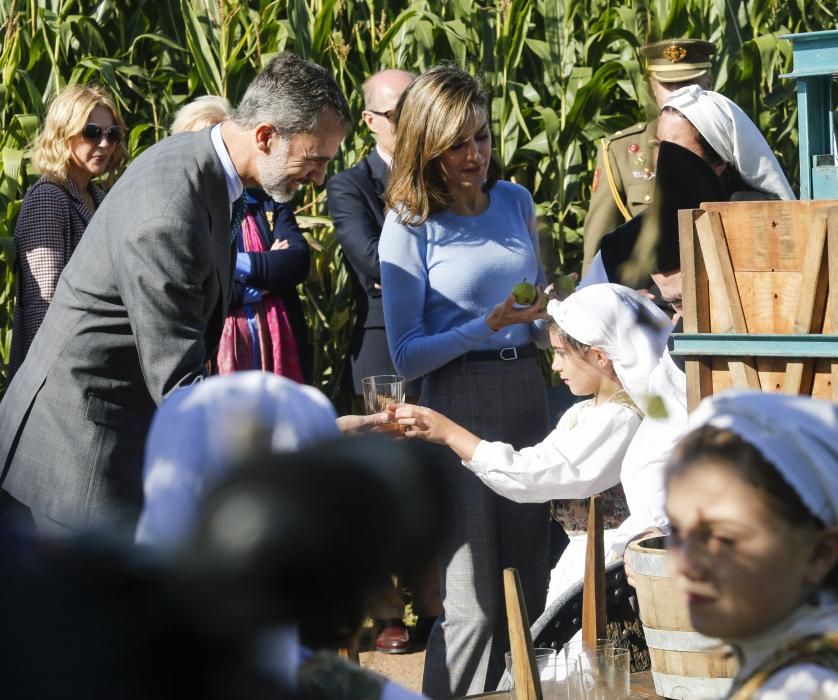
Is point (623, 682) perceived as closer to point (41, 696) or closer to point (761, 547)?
point (761, 547)

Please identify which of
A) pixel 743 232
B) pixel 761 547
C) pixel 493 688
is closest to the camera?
pixel 761 547

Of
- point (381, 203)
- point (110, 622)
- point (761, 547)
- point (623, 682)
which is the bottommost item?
point (623, 682)

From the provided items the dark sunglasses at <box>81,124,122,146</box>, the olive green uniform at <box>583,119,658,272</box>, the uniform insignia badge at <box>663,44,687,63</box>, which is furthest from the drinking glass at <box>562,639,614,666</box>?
the dark sunglasses at <box>81,124,122,146</box>

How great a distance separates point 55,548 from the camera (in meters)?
0.88

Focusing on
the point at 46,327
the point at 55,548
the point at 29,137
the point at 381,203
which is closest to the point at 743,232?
the point at 46,327

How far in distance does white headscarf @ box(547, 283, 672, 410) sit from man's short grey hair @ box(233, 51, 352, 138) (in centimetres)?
71

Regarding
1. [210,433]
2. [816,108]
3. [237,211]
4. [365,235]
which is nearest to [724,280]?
[816,108]

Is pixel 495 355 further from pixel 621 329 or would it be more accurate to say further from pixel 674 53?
pixel 674 53

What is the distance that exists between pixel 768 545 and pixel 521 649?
2.62 feet

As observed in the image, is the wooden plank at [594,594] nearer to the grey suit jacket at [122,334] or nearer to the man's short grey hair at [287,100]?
the grey suit jacket at [122,334]

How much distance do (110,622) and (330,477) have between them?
170 mm

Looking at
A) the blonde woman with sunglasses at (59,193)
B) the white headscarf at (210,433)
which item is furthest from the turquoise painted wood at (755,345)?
the blonde woman with sunglasses at (59,193)

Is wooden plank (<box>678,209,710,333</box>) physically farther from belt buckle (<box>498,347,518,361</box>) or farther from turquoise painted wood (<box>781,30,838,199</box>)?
belt buckle (<box>498,347,518,361</box>)

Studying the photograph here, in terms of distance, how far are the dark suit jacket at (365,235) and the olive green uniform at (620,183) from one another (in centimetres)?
70
